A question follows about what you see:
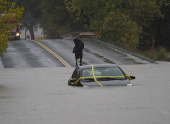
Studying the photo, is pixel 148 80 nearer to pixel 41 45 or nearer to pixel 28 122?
pixel 28 122

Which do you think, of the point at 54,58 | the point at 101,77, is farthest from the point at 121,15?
the point at 101,77

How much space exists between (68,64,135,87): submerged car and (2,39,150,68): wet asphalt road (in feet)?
51.9

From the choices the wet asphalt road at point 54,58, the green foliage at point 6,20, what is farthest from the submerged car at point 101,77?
the wet asphalt road at point 54,58

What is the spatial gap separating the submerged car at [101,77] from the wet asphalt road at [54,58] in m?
15.8

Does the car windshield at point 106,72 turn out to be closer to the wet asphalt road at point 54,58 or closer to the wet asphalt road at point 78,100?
the wet asphalt road at point 78,100

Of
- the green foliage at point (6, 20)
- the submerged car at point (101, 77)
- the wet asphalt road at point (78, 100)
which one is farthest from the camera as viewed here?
the green foliage at point (6, 20)

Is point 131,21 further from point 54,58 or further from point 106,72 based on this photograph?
point 106,72

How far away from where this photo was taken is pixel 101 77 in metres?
20.7

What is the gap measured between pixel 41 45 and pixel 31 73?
1893cm

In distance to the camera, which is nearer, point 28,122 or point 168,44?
point 28,122

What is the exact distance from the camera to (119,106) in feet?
49.0

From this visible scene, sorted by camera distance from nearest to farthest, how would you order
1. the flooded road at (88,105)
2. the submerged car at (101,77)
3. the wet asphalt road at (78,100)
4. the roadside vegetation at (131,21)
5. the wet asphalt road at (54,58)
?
the flooded road at (88,105), the wet asphalt road at (78,100), the submerged car at (101,77), the wet asphalt road at (54,58), the roadside vegetation at (131,21)

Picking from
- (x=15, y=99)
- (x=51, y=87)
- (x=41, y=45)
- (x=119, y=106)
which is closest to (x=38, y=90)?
(x=51, y=87)

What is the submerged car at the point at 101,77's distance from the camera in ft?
66.6
